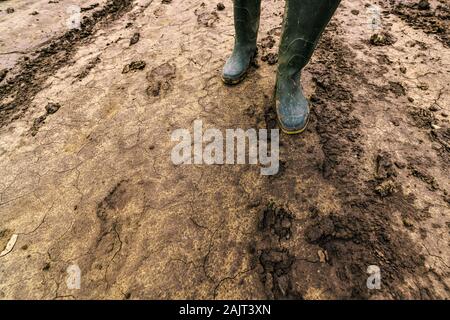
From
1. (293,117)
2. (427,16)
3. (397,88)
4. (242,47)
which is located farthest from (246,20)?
(427,16)

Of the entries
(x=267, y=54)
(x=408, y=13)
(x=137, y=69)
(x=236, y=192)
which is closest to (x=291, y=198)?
(x=236, y=192)

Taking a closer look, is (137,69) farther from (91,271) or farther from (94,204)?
(91,271)

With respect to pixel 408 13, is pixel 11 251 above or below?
below

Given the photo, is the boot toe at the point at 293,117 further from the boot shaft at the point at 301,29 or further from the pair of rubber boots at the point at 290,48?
the boot shaft at the point at 301,29

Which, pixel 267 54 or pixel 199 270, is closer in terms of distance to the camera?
pixel 199 270

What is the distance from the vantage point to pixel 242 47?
5.95 ft

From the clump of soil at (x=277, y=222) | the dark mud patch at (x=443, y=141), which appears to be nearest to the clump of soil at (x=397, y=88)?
the dark mud patch at (x=443, y=141)

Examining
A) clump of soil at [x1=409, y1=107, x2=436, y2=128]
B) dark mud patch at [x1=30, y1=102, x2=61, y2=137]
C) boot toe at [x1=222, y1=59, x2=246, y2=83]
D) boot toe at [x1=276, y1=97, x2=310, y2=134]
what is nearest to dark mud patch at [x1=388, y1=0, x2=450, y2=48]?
clump of soil at [x1=409, y1=107, x2=436, y2=128]

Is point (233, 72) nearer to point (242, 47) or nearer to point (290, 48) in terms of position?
point (242, 47)

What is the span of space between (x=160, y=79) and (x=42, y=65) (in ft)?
3.47

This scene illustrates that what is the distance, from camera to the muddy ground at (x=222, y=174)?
1.11m

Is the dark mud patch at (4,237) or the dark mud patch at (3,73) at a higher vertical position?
the dark mud patch at (3,73)

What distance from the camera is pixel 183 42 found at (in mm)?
2305
